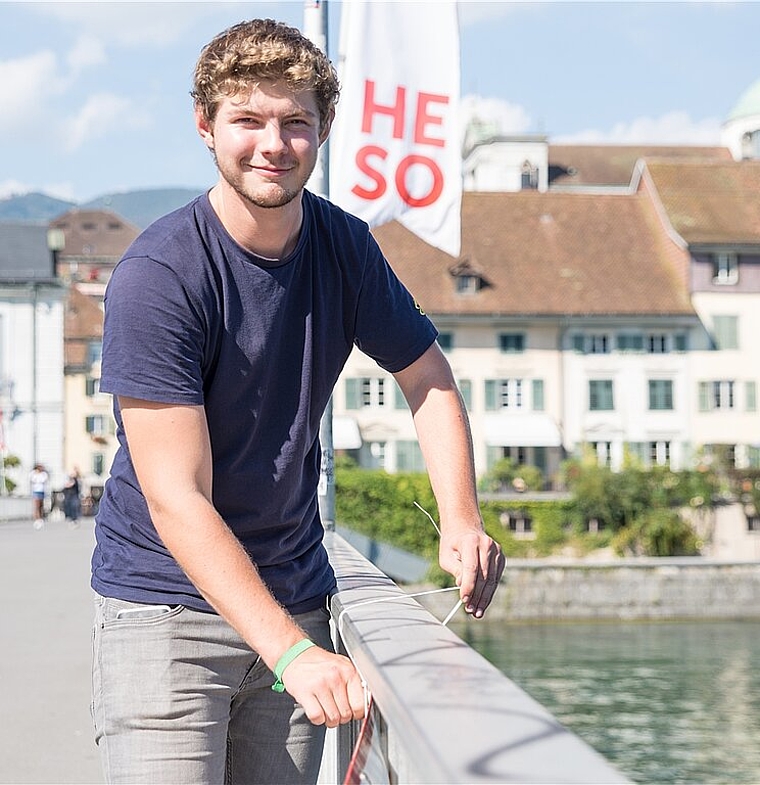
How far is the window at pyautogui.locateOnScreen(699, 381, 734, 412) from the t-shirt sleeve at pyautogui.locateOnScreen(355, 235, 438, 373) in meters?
Answer: 48.6

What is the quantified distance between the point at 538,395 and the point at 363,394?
584 centimetres

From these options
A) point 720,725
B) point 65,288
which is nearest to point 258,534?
point 720,725

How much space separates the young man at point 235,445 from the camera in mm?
2461

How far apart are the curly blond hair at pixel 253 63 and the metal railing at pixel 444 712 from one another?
901 mm

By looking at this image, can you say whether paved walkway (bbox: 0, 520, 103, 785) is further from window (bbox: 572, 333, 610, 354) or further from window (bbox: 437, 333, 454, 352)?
window (bbox: 572, 333, 610, 354)

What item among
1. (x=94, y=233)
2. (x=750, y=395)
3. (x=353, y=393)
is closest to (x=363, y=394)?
(x=353, y=393)

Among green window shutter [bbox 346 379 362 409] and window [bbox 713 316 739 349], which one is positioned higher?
window [bbox 713 316 739 349]

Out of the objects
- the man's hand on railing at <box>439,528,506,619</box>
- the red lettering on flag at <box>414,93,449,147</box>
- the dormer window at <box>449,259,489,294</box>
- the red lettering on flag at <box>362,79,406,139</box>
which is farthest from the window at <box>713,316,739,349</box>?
the man's hand on railing at <box>439,528,506,619</box>

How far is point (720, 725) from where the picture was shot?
3112cm

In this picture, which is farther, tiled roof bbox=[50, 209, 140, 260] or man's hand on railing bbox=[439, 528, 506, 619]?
tiled roof bbox=[50, 209, 140, 260]

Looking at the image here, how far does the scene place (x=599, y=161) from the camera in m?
91.8

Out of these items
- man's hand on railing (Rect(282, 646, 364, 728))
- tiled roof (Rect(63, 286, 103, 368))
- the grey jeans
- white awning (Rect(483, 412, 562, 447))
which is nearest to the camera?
man's hand on railing (Rect(282, 646, 364, 728))

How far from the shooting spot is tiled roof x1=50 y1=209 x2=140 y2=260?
10344 cm

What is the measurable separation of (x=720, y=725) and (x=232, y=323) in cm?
3021
